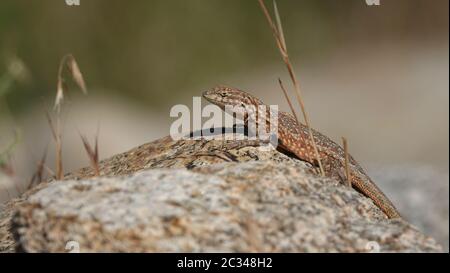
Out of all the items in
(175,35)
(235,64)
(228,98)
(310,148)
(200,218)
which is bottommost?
(200,218)

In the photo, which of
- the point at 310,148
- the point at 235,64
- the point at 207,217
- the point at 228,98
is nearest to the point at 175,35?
the point at 235,64

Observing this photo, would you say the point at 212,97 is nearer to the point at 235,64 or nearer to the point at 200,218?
the point at 200,218

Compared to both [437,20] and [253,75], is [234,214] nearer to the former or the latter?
[253,75]

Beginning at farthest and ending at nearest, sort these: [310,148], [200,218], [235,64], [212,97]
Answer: [235,64], [212,97], [310,148], [200,218]

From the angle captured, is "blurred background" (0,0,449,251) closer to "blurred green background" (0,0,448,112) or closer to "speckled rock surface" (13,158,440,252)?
"blurred green background" (0,0,448,112)

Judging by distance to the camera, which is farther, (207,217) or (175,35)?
(175,35)

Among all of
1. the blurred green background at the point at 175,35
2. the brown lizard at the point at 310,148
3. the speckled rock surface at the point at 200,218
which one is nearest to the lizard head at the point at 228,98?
the brown lizard at the point at 310,148

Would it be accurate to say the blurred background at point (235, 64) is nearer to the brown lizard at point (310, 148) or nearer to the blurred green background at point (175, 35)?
the blurred green background at point (175, 35)

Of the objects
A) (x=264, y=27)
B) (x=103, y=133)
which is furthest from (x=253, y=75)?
(x=103, y=133)
